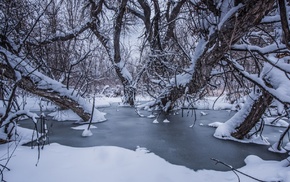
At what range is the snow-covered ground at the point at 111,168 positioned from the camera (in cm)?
302

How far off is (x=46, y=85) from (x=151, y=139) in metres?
3.27

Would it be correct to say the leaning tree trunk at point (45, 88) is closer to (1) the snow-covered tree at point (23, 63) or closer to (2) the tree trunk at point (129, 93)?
(1) the snow-covered tree at point (23, 63)

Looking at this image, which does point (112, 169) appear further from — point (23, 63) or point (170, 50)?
point (170, 50)

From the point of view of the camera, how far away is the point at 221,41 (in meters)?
3.66

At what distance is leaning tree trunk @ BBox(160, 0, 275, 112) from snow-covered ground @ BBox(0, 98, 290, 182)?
80.9 inches

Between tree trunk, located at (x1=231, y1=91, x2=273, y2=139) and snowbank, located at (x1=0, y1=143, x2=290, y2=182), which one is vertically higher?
tree trunk, located at (x1=231, y1=91, x2=273, y2=139)

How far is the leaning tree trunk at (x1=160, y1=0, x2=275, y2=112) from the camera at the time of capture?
2.75 m

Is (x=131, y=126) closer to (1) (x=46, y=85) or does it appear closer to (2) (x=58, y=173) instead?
(1) (x=46, y=85)

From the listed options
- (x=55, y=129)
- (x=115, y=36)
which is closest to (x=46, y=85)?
(x=55, y=129)

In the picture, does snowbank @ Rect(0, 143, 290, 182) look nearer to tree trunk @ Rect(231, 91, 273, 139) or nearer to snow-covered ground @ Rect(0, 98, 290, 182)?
snow-covered ground @ Rect(0, 98, 290, 182)

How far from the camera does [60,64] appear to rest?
822cm

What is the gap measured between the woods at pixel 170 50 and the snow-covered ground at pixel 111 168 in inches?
36.7

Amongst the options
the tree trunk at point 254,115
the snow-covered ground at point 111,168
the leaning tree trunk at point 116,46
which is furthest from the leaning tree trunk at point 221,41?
the leaning tree trunk at point 116,46

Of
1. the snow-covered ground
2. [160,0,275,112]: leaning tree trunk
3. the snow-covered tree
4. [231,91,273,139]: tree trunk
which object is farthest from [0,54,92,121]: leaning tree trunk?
[231,91,273,139]: tree trunk
